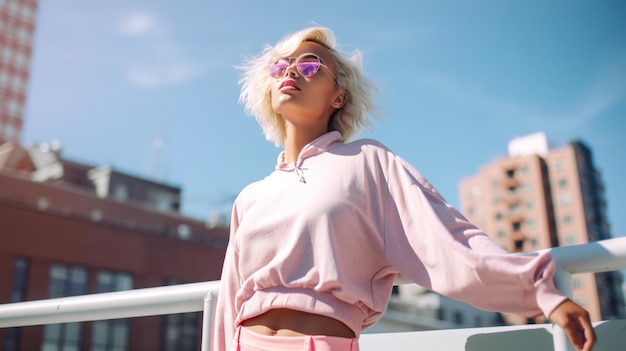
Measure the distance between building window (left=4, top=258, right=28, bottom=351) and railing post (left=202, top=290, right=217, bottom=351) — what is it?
81.4 feet

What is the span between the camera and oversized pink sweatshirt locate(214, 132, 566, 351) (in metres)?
1.21

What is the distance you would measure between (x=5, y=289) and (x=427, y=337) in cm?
2597

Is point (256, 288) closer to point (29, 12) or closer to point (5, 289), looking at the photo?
point (5, 289)

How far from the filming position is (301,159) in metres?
1.57

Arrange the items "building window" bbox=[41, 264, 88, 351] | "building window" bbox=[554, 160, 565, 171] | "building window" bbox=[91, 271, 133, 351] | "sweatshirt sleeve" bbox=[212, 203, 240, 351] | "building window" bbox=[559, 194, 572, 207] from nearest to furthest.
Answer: "sweatshirt sleeve" bbox=[212, 203, 240, 351] < "building window" bbox=[41, 264, 88, 351] < "building window" bbox=[91, 271, 133, 351] < "building window" bbox=[554, 160, 565, 171] < "building window" bbox=[559, 194, 572, 207]

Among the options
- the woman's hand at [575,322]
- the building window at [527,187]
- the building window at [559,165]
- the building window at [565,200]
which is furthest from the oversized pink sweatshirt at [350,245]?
the building window at [565,200]

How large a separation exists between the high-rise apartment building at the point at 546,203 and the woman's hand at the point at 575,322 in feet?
180

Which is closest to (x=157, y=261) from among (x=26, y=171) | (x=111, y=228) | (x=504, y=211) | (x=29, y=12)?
(x=111, y=228)

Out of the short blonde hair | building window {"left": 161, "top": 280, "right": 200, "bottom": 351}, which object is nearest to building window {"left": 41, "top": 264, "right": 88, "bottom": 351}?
building window {"left": 161, "top": 280, "right": 200, "bottom": 351}

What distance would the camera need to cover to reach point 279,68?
166cm

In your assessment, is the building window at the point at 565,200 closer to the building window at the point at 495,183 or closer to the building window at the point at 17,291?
the building window at the point at 495,183

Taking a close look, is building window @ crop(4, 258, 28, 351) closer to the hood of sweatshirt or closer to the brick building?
the brick building

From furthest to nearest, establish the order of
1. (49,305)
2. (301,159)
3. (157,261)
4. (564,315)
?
(157,261) → (49,305) → (301,159) → (564,315)

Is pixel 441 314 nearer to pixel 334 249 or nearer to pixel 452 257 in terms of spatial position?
pixel 334 249
